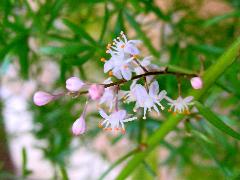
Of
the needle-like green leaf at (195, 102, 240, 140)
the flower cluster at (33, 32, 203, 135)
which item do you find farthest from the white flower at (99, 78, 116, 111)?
the needle-like green leaf at (195, 102, 240, 140)

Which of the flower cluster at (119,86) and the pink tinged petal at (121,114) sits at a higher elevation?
the flower cluster at (119,86)

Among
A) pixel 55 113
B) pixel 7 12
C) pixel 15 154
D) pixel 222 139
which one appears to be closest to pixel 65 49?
pixel 7 12

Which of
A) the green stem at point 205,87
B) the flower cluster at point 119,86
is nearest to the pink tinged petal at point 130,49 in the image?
the flower cluster at point 119,86

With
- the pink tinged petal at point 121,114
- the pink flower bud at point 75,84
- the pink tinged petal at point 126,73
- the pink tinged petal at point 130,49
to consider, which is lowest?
the pink tinged petal at point 121,114

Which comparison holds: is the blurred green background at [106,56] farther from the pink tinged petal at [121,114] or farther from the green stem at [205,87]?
the pink tinged petal at [121,114]

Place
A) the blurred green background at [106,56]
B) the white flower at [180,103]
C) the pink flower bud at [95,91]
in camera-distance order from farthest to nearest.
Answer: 1. the blurred green background at [106,56]
2. the white flower at [180,103]
3. the pink flower bud at [95,91]

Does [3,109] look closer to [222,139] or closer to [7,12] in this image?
[7,12]

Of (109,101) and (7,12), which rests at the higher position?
(7,12)

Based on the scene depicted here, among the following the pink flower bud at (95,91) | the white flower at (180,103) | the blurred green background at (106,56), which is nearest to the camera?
the pink flower bud at (95,91)
